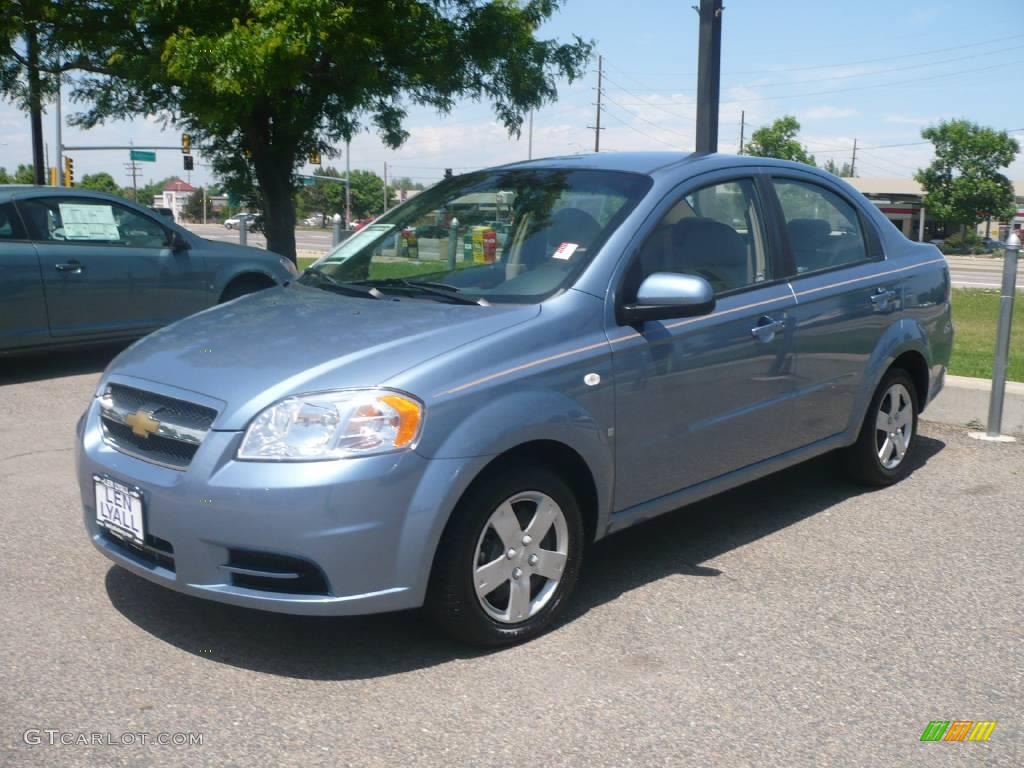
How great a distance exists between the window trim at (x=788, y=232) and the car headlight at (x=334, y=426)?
2259mm

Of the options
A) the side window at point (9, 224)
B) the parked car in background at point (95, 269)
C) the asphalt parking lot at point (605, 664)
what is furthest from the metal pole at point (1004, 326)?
the side window at point (9, 224)

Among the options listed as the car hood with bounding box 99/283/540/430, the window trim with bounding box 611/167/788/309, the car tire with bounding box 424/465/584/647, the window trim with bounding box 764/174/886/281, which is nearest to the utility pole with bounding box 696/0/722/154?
the window trim with bounding box 764/174/886/281

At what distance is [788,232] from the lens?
5047 millimetres

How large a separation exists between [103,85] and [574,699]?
45.4 feet

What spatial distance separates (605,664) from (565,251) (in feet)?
5.10

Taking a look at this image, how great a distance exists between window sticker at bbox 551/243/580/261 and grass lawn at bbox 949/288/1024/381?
492 centimetres

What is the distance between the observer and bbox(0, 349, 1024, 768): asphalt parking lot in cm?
311

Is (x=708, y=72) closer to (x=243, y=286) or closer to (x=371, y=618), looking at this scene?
(x=243, y=286)

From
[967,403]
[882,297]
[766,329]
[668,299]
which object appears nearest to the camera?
[668,299]

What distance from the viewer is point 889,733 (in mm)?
3217

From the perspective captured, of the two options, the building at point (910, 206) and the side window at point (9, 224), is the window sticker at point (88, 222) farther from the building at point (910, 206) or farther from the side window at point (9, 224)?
the building at point (910, 206)

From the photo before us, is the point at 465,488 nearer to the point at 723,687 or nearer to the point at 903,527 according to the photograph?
the point at 723,687

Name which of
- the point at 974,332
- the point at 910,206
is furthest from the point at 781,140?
the point at 974,332

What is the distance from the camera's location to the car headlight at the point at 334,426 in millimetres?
3369
